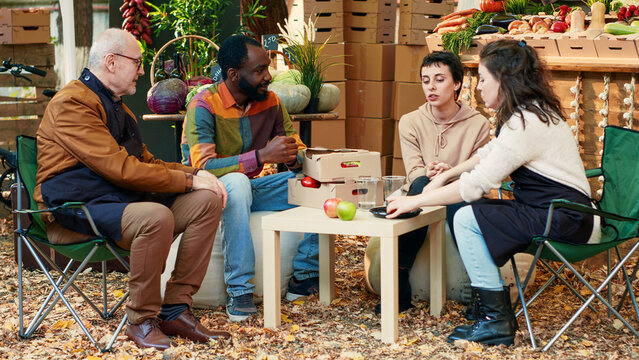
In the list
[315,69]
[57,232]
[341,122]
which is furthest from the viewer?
[341,122]

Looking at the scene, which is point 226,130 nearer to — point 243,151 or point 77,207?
point 243,151

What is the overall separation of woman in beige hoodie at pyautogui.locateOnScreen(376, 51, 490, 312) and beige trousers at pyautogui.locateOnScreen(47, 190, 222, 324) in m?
1.12

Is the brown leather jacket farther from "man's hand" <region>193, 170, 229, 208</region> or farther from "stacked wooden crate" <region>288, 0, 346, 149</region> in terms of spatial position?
"stacked wooden crate" <region>288, 0, 346, 149</region>

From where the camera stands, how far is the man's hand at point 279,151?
3.65 m

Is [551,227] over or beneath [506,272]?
over

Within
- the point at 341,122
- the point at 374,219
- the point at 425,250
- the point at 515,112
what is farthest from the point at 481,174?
the point at 341,122

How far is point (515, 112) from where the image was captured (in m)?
3.10

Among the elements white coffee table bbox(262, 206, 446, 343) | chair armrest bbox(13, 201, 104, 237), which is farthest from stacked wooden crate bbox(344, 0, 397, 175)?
chair armrest bbox(13, 201, 104, 237)

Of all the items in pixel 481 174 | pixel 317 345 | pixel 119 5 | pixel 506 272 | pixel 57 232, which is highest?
pixel 119 5

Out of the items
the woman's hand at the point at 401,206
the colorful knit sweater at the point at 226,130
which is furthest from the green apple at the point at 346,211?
the colorful knit sweater at the point at 226,130

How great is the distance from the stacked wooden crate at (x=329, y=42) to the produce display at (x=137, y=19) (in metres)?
1.61

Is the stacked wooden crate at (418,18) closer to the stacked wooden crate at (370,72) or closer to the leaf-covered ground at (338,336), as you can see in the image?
the stacked wooden crate at (370,72)

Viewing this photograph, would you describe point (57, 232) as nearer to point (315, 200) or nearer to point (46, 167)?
point (46, 167)

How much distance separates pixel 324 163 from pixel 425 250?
71 cm
